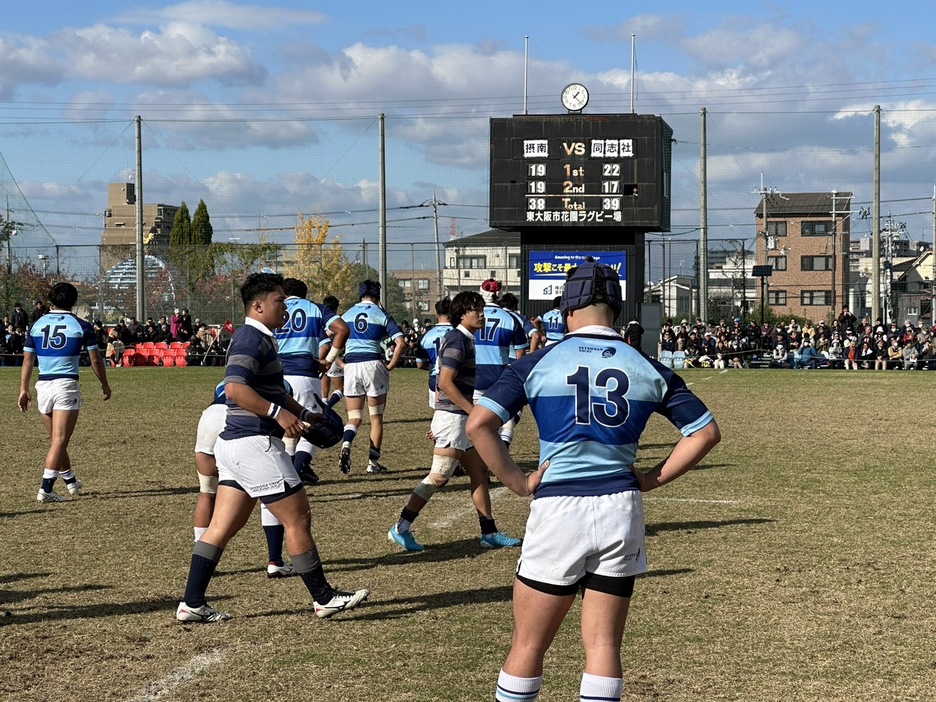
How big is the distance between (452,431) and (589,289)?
476cm

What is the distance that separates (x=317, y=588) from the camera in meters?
6.81

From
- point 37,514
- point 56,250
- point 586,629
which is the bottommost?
point 37,514

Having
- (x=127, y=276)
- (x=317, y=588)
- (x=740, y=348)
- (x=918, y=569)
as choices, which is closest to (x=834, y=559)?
(x=918, y=569)

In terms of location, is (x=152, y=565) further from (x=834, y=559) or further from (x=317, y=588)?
(x=834, y=559)

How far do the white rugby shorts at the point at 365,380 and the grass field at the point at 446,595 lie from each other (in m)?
0.99

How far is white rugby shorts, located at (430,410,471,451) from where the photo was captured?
9016 millimetres

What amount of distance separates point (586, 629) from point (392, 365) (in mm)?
10178

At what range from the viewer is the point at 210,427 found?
8172mm

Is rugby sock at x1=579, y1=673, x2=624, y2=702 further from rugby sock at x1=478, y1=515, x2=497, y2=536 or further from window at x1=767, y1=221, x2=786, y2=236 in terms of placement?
window at x1=767, y1=221, x2=786, y2=236

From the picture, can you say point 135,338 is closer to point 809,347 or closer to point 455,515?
point 809,347

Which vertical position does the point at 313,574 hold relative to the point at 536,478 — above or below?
below

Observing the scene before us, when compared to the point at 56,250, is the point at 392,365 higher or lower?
lower

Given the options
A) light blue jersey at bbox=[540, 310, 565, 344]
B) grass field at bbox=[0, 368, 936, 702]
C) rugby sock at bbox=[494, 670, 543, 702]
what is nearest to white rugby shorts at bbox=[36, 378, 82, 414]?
grass field at bbox=[0, 368, 936, 702]

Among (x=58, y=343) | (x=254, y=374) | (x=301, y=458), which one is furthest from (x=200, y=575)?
(x=58, y=343)
